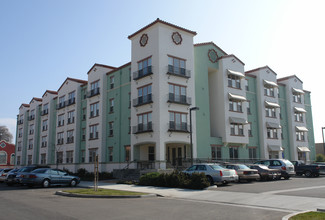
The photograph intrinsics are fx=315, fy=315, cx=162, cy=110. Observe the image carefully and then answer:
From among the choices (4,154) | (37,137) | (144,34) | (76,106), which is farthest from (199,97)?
(4,154)

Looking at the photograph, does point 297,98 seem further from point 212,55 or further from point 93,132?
point 93,132

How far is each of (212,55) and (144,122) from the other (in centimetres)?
1266

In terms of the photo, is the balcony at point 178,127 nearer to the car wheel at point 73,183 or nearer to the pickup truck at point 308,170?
the car wheel at point 73,183

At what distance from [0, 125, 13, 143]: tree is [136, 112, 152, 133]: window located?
271 feet

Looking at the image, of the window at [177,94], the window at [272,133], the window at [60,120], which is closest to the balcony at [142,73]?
the window at [177,94]

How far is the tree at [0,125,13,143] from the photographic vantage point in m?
101

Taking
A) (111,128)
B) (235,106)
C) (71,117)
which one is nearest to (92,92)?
(111,128)

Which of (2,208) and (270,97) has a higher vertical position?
(270,97)

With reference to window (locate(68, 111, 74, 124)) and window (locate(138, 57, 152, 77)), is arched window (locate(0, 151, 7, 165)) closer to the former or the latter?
window (locate(68, 111, 74, 124))

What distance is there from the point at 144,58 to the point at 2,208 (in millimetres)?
24458

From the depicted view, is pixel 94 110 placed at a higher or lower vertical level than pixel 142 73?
lower

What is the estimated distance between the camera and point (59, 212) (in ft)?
35.8

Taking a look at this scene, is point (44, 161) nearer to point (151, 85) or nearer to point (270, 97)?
A: point (151, 85)

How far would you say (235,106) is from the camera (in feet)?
129
